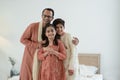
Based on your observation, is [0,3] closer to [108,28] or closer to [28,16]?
[28,16]

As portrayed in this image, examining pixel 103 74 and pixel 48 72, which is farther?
pixel 103 74

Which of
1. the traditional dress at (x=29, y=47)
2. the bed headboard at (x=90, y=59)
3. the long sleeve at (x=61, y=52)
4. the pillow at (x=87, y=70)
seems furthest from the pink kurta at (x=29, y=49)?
the bed headboard at (x=90, y=59)

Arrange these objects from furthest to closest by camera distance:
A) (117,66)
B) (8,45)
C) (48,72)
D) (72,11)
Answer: (8,45)
(72,11)
(117,66)
(48,72)

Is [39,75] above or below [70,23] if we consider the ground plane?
below

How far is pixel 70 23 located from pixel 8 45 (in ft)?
4.66

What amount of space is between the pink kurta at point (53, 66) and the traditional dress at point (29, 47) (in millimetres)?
212

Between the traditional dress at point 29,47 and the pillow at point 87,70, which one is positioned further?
the pillow at point 87,70

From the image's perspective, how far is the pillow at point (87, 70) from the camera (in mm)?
3995

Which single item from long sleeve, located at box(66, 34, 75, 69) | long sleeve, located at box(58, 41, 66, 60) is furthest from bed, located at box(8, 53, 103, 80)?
long sleeve, located at box(58, 41, 66, 60)

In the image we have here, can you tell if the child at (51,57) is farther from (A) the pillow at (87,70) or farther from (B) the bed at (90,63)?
(B) the bed at (90,63)

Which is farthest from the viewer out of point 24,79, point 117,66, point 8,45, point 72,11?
point 8,45

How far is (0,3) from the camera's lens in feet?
16.3

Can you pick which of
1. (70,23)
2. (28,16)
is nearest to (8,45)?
(28,16)

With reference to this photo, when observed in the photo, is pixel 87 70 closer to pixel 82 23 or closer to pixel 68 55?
pixel 82 23
